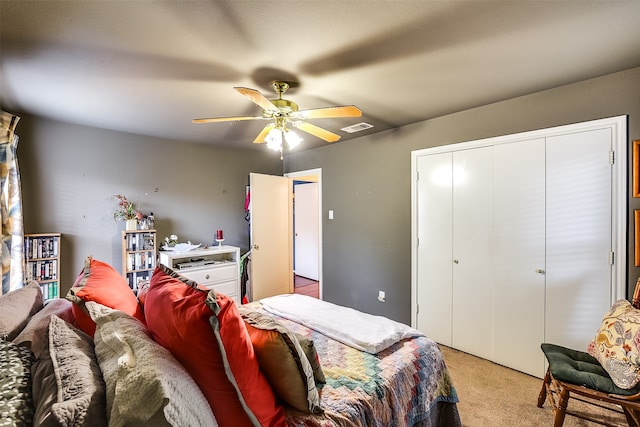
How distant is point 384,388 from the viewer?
4.32ft

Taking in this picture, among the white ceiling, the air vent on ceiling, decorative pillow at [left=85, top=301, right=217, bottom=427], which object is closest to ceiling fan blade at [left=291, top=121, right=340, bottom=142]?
the white ceiling

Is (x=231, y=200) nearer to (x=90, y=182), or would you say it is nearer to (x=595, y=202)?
(x=90, y=182)

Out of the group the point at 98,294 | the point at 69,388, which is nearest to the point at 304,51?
the point at 98,294

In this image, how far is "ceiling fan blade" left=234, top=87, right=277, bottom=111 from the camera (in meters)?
1.61

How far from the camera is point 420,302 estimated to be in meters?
3.12

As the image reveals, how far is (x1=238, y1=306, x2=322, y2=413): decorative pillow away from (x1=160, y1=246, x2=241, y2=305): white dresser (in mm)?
2355

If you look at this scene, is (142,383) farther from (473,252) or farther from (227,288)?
(227,288)

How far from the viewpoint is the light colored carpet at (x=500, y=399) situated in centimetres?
188

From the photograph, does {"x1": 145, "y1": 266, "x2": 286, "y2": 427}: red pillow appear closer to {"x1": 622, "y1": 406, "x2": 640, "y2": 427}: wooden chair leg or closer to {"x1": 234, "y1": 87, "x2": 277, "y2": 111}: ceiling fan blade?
{"x1": 234, "y1": 87, "x2": 277, "y2": 111}: ceiling fan blade

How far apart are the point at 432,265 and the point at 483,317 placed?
658mm

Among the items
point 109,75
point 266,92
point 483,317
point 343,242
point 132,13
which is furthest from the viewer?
point 343,242

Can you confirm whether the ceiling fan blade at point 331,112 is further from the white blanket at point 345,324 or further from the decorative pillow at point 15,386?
the decorative pillow at point 15,386

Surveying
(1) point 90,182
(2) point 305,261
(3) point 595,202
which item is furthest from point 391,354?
(2) point 305,261

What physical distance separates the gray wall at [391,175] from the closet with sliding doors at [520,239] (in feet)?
0.32
